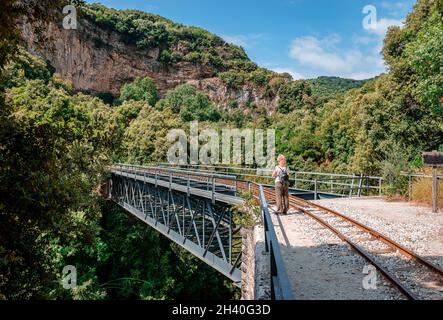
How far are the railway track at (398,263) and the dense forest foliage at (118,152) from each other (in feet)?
18.7

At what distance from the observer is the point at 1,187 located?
20.1ft

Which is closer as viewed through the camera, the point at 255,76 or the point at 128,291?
the point at 128,291

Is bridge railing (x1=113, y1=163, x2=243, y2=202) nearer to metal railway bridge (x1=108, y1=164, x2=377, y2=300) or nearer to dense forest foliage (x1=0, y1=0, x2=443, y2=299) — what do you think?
metal railway bridge (x1=108, y1=164, x2=377, y2=300)

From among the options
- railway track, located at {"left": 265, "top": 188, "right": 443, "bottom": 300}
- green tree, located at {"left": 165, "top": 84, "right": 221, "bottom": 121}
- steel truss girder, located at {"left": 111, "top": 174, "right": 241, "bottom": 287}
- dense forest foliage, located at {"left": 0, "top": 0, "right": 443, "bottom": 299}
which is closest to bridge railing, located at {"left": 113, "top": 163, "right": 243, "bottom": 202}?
steel truss girder, located at {"left": 111, "top": 174, "right": 241, "bottom": 287}

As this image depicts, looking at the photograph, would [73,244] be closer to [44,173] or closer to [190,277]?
[190,277]

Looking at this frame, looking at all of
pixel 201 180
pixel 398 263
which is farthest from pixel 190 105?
pixel 398 263

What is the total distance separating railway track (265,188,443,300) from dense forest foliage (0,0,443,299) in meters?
5.69

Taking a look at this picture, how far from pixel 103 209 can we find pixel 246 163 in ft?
76.9

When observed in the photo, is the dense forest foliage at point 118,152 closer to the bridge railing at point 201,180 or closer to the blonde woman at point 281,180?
the bridge railing at point 201,180

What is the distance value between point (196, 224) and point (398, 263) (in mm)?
16302

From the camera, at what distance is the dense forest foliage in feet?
21.5

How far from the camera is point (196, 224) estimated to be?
70.7ft

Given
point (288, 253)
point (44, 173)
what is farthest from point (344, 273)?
point (44, 173)

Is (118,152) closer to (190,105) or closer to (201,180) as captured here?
(201,180)
